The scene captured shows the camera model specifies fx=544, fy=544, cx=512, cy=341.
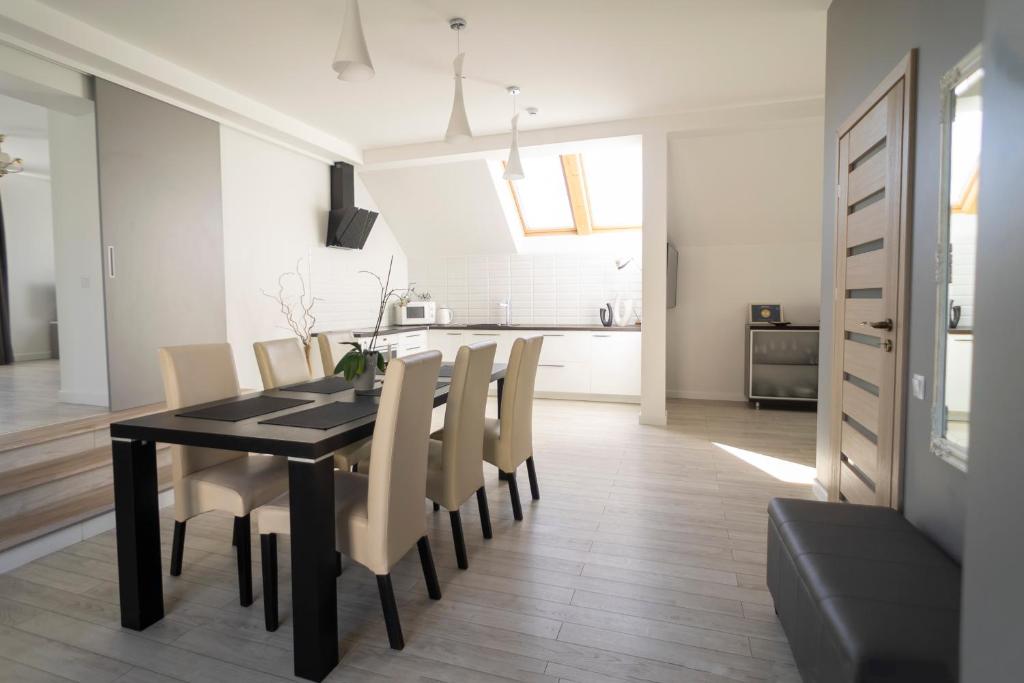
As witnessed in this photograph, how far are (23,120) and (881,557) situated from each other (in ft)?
22.6

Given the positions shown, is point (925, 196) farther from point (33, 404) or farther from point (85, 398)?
point (33, 404)

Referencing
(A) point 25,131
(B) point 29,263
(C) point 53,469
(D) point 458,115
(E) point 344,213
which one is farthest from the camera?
(B) point 29,263

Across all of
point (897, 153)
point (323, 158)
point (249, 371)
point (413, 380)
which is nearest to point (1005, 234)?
point (413, 380)

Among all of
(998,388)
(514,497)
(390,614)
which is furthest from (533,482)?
(998,388)

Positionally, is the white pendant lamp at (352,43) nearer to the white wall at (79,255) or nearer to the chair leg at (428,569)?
the chair leg at (428,569)

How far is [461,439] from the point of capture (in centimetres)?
242

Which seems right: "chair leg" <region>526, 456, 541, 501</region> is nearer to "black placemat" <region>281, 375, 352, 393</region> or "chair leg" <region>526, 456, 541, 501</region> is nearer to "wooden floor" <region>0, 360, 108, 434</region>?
"black placemat" <region>281, 375, 352, 393</region>

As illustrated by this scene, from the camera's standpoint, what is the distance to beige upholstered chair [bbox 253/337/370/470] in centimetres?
295

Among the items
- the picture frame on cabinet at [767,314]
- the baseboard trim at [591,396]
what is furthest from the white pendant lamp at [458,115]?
the picture frame on cabinet at [767,314]

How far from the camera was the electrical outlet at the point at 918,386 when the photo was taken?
1.94 m

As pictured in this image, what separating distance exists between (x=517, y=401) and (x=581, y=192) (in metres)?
4.00

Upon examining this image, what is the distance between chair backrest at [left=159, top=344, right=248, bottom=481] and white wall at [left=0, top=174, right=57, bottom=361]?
6491 millimetres

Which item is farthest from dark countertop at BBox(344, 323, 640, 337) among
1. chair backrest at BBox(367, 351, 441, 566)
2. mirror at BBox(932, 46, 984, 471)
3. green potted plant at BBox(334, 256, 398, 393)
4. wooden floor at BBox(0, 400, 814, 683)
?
mirror at BBox(932, 46, 984, 471)

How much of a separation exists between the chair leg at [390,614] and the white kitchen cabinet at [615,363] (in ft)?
14.7
